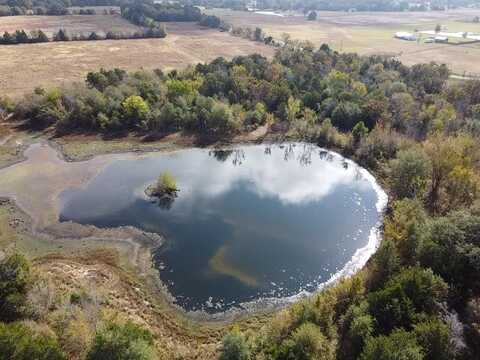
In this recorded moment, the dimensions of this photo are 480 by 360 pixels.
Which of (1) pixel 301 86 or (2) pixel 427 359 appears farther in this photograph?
(1) pixel 301 86

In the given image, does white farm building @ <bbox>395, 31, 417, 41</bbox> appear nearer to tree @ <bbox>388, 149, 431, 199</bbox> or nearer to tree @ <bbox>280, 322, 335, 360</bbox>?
tree @ <bbox>388, 149, 431, 199</bbox>

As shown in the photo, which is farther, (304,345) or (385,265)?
(385,265)

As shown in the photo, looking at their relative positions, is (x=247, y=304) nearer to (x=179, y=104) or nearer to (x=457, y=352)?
(x=457, y=352)

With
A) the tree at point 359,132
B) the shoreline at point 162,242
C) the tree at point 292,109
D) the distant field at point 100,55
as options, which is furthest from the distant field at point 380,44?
the shoreline at point 162,242

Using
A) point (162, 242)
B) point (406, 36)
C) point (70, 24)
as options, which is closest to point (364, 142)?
point (162, 242)

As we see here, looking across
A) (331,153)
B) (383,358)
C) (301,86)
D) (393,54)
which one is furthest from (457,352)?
(393,54)

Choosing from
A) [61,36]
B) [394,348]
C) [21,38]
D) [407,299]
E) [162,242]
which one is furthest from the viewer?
[61,36]

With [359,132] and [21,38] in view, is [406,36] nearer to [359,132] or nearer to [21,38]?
[359,132]
